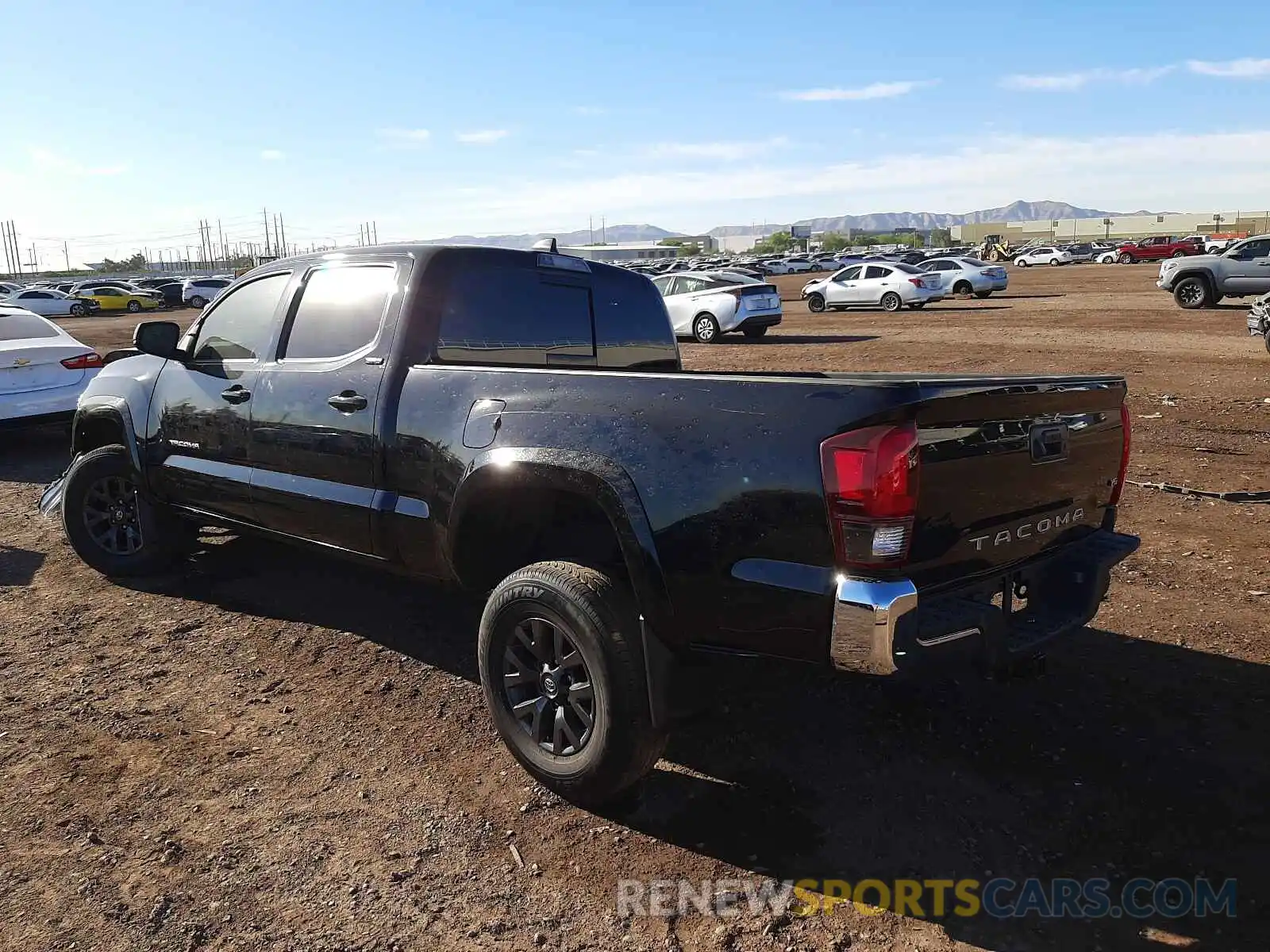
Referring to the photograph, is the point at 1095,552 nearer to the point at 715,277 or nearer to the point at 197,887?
the point at 197,887

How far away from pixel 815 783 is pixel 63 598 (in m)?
4.62

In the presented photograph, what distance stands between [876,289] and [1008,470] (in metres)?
26.6

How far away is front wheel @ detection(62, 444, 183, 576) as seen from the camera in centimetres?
579

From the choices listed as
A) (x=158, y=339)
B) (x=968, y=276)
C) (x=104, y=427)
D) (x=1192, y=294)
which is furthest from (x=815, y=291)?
(x=158, y=339)

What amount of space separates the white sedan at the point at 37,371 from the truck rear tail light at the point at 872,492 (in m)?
9.07

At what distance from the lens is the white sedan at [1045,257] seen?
221 ft

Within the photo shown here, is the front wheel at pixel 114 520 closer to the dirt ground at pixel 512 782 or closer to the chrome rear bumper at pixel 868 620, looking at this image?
the dirt ground at pixel 512 782

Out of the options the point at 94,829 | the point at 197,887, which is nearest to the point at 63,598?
the point at 94,829

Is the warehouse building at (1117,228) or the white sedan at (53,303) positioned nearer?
the white sedan at (53,303)

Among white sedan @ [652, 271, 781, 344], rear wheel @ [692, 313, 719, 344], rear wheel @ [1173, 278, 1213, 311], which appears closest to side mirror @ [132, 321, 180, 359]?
white sedan @ [652, 271, 781, 344]

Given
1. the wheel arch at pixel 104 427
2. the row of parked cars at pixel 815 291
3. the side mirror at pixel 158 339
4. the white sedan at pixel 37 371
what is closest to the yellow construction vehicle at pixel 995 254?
the row of parked cars at pixel 815 291

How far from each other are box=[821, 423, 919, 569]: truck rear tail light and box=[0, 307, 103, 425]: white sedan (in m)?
9.07

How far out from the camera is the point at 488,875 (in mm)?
3021

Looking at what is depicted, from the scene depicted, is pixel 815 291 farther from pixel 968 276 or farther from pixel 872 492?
pixel 872 492
